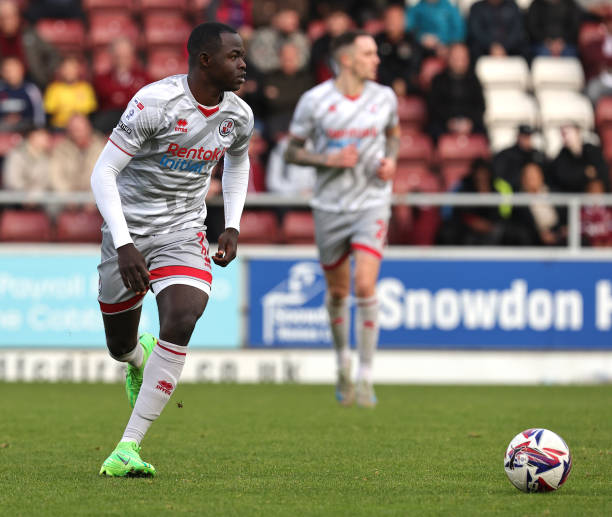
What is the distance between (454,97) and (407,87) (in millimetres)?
775

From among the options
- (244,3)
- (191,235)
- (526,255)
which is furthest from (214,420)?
(244,3)

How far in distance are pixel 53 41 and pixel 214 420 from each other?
973 cm

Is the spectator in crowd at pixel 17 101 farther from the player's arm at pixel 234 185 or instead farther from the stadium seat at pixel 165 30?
the player's arm at pixel 234 185

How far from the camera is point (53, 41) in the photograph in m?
17.2

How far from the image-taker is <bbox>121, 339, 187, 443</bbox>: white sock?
5.93 m

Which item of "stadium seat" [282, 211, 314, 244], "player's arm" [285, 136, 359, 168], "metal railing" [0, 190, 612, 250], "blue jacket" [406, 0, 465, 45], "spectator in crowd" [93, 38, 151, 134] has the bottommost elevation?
"stadium seat" [282, 211, 314, 244]

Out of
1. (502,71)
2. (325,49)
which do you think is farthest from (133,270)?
(502,71)

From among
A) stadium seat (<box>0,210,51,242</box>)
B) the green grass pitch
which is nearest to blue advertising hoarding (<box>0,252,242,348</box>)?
stadium seat (<box>0,210,51,242</box>)

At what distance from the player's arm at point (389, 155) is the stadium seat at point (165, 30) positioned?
7330mm

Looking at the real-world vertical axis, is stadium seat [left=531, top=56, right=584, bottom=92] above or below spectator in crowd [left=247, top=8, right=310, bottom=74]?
below

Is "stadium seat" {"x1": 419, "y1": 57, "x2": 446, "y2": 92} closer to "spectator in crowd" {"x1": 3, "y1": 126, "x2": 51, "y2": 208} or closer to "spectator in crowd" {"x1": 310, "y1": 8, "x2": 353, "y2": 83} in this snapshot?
"spectator in crowd" {"x1": 310, "y1": 8, "x2": 353, "y2": 83}

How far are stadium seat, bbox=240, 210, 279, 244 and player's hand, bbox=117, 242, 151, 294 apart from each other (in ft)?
24.3

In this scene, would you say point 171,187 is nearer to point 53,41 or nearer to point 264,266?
point 264,266

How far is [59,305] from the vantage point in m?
12.6
